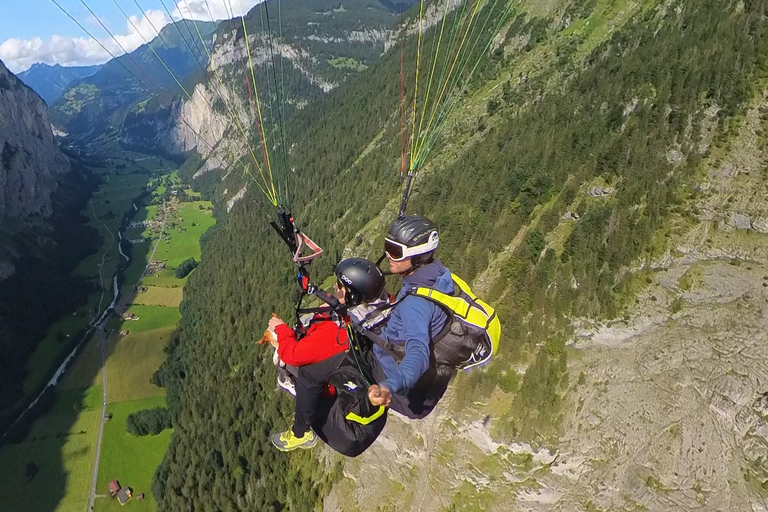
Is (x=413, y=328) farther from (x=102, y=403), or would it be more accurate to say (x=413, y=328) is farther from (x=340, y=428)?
(x=102, y=403)

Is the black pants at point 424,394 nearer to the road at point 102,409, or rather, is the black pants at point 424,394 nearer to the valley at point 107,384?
the valley at point 107,384

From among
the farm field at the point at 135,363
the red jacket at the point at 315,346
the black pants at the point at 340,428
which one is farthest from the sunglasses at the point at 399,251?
the farm field at the point at 135,363

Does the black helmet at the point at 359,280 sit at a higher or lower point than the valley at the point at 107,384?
higher

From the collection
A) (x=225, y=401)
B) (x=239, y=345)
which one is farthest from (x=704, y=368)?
(x=239, y=345)

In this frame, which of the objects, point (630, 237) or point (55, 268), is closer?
point (630, 237)

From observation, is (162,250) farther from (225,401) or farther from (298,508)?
(298,508)

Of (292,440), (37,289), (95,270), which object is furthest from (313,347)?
(95,270)

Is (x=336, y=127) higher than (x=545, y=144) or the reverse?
the reverse
